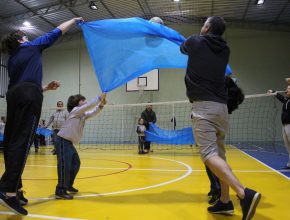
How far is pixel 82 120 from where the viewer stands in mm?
4254

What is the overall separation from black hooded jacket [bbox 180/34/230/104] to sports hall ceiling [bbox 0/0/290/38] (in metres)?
12.8

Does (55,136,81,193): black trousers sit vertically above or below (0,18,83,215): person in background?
below

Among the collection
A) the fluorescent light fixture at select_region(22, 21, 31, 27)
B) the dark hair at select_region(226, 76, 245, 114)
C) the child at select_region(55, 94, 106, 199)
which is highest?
the fluorescent light fixture at select_region(22, 21, 31, 27)

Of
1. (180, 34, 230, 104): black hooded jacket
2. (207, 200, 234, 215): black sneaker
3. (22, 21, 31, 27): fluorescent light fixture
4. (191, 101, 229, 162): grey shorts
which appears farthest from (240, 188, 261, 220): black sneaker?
(22, 21, 31, 27): fluorescent light fixture

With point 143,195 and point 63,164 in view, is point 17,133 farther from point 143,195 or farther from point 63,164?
point 143,195

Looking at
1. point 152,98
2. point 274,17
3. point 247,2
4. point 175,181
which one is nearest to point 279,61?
point 274,17

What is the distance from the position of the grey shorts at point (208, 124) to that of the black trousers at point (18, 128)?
159 cm

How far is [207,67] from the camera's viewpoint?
3.03 meters

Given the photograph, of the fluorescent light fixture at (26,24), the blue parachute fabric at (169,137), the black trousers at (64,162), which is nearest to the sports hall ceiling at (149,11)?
the fluorescent light fixture at (26,24)

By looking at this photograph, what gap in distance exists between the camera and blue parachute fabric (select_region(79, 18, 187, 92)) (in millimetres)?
4418

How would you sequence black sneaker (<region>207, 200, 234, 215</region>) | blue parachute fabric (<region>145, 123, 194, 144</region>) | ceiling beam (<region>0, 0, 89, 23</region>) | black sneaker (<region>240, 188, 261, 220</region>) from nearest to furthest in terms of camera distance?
black sneaker (<region>240, 188, 261, 220</region>) → black sneaker (<region>207, 200, 234, 215</region>) → blue parachute fabric (<region>145, 123, 194, 144</region>) → ceiling beam (<region>0, 0, 89, 23</region>)

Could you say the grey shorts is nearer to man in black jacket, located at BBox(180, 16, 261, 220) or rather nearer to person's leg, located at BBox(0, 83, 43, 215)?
man in black jacket, located at BBox(180, 16, 261, 220)

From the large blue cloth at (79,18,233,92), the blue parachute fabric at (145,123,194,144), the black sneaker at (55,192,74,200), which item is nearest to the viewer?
the black sneaker at (55,192,74,200)

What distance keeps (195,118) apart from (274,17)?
16.0 meters
